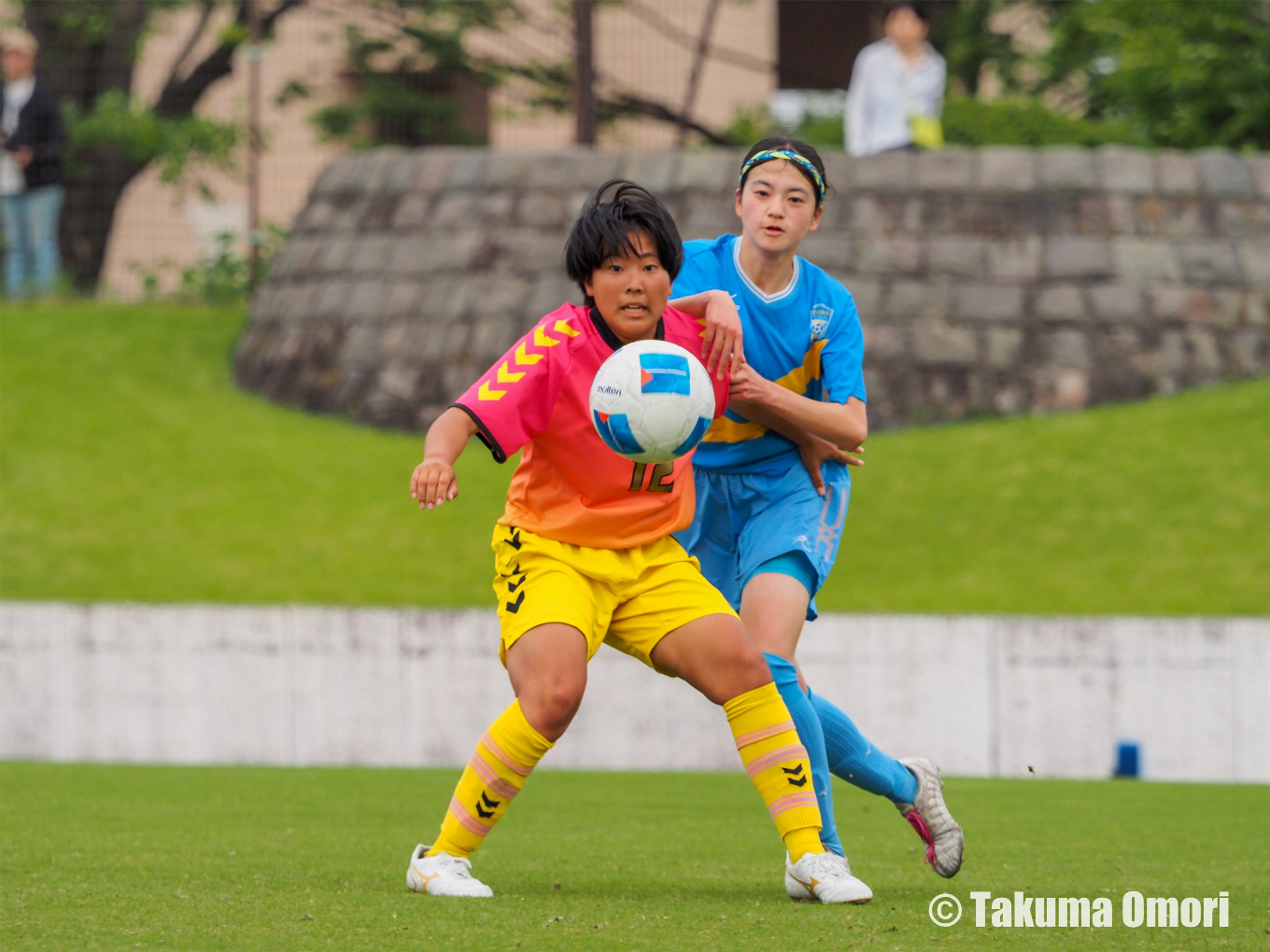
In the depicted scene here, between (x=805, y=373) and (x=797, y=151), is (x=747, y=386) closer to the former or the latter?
(x=805, y=373)

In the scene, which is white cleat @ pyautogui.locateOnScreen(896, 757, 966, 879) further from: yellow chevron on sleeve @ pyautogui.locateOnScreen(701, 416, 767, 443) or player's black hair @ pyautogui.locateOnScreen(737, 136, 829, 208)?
player's black hair @ pyautogui.locateOnScreen(737, 136, 829, 208)

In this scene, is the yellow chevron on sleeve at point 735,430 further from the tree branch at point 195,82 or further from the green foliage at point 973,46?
the green foliage at point 973,46

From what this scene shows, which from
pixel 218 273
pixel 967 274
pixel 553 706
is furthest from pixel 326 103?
pixel 553 706

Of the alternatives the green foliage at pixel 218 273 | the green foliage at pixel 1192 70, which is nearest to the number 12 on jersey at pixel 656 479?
the green foliage at pixel 218 273

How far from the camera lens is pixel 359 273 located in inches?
580

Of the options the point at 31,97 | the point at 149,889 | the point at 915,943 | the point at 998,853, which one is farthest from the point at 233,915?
the point at 31,97

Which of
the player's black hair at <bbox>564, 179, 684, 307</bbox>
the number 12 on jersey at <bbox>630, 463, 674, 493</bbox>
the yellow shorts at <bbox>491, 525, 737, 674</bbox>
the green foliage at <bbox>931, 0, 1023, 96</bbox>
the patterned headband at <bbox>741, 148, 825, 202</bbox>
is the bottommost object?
the yellow shorts at <bbox>491, 525, 737, 674</bbox>

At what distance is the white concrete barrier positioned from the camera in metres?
9.15

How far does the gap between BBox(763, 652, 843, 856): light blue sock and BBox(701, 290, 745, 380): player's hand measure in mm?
803

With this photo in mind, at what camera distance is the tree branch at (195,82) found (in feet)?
61.3

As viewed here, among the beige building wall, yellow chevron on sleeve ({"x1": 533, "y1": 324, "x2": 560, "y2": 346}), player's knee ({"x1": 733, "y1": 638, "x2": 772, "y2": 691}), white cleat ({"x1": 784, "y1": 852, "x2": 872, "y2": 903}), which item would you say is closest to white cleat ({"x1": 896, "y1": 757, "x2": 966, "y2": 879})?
white cleat ({"x1": 784, "y1": 852, "x2": 872, "y2": 903})

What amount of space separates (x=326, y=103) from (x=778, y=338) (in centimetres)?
1434

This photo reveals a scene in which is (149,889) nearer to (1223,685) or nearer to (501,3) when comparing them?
(1223,685)

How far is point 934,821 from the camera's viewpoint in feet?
15.6
